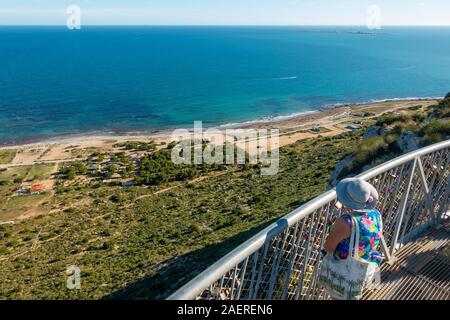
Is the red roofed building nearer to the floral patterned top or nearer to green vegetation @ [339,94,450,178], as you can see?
green vegetation @ [339,94,450,178]

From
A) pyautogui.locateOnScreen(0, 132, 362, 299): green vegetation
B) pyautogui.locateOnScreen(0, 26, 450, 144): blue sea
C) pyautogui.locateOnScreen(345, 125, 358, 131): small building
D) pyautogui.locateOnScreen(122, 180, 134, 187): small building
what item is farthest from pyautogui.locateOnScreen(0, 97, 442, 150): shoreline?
Result: pyautogui.locateOnScreen(0, 132, 362, 299): green vegetation

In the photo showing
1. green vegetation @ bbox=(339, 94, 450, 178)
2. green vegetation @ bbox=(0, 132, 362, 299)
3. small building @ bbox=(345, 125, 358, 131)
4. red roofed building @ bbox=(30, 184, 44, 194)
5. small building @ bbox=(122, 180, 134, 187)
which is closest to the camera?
green vegetation @ bbox=(339, 94, 450, 178)

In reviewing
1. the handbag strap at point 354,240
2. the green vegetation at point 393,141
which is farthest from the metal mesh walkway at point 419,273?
the green vegetation at point 393,141

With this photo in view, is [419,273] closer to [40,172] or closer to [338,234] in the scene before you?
[338,234]

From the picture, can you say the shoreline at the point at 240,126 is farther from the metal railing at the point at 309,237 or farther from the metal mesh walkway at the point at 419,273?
the metal mesh walkway at the point at 419,273

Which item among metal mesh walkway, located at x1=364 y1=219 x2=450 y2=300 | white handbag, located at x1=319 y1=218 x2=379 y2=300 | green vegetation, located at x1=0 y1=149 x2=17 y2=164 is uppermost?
white handbag, located at x1=319 y1=218 x2=379 y2=300

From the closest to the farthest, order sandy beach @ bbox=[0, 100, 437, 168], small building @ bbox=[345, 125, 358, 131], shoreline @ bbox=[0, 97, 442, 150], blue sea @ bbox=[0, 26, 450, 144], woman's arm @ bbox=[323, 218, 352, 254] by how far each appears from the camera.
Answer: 1. woman's arm @ bbox=[323, 218, 352, 254]
2. sandy beach @ bbox=[0, 100, 437, 168]
3. shoreline @ bbox=[0, 97, 442, 150]
4. small building @ bbox=[345, 125, 358, 131]
5. blue sea @ bbox=[0, 26, 450, 144]
